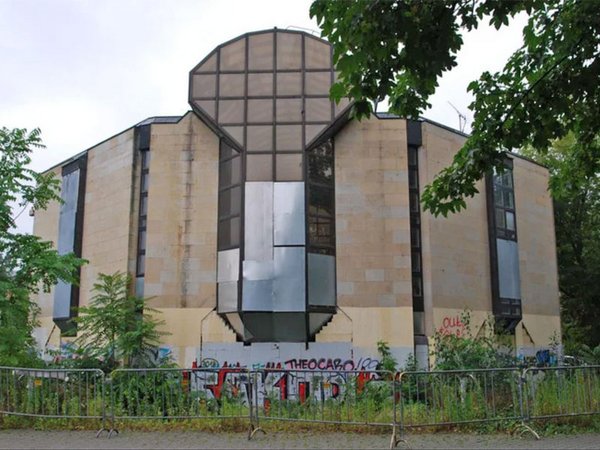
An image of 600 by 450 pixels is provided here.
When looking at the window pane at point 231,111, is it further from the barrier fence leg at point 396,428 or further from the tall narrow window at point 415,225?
the barrier fence leg at point 396,428

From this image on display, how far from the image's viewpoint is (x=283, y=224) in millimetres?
17500

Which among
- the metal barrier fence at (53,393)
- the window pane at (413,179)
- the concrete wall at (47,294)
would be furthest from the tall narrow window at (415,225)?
the concrete wall at (47,294)

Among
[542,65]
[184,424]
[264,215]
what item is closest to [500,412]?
[184,424]

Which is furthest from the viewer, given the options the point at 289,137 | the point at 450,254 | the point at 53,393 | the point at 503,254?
the point at 503,254

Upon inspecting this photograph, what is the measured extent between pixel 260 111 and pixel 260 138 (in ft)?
2.75

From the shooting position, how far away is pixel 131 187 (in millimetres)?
19609

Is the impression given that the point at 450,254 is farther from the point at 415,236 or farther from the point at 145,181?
the point at 145,181

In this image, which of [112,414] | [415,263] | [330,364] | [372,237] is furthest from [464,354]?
[112,414]

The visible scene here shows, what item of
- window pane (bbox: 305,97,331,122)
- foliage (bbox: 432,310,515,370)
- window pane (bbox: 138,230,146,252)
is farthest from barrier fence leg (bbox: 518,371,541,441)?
window pane (bbox: 138,230,146,252)

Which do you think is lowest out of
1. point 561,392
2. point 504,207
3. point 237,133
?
point 561,392

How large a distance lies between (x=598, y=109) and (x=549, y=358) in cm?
1431

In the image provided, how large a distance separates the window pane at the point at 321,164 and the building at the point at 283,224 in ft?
0.11

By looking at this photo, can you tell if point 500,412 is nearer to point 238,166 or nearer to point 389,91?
point 389,91

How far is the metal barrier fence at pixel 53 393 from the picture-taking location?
9352 millimetres
